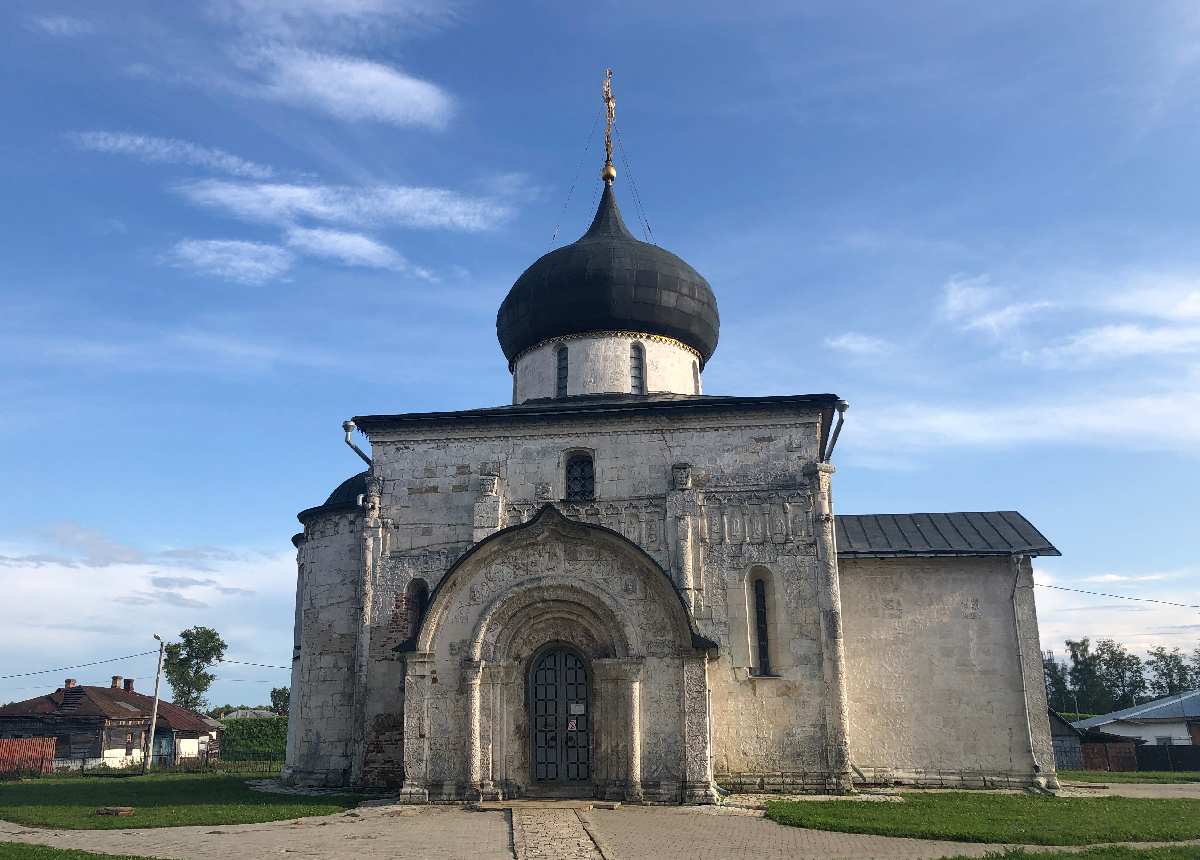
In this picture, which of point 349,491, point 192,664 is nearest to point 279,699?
point 192,664

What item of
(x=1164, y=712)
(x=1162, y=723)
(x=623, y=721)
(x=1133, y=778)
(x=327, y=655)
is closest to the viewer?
(x=623, y=721)

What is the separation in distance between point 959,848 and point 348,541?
12.6 metres

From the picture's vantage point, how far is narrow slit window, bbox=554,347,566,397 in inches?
742

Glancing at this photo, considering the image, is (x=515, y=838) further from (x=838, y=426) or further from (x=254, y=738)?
(x=254, y=738)

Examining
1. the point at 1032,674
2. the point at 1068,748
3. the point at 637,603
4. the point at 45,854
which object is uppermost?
the point at 637,603

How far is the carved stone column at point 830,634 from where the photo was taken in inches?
566

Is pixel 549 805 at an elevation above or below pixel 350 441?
below

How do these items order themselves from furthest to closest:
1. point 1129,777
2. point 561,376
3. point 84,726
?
point 84,726
point 1129,777
point 561,376

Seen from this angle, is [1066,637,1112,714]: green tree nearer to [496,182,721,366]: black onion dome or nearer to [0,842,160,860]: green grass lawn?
[496,182,721,366]: black onion dome

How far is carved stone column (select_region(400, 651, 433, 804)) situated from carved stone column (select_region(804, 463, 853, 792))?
6.35 m

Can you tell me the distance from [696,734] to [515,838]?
377cm

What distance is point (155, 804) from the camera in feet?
48.2

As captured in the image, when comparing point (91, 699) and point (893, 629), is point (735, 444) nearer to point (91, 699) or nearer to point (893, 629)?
point (893, 629)

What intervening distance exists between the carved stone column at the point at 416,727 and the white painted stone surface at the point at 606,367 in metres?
6.52
